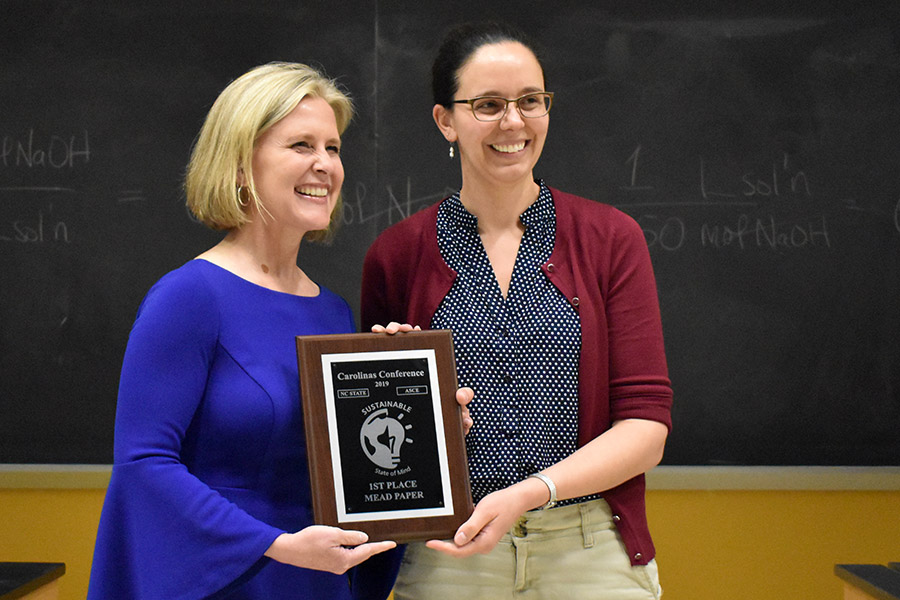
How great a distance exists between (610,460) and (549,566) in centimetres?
23

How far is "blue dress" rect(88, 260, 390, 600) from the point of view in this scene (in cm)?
138

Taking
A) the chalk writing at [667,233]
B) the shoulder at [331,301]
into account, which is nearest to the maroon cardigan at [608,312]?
the shoulder at [331,301]

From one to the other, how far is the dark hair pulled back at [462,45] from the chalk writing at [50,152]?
192 cm

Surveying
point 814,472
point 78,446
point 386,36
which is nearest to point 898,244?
point 814,472

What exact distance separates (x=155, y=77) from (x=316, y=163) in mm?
1831

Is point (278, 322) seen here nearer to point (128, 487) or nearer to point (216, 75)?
point (128, 487)

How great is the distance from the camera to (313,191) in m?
1.66

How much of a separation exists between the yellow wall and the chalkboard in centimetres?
15

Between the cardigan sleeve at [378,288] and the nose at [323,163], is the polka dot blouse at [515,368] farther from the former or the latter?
the nose at [323,163]

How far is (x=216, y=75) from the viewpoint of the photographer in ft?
10.5

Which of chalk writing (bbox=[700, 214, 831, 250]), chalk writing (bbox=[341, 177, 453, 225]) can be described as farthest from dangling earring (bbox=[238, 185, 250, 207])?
chalk writing (bbox=[700, 214, 831, 250])

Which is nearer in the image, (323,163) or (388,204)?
(323,163)

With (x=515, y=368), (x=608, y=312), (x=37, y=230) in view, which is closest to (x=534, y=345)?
(x=515, y=368)

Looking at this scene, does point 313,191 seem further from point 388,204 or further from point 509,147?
point 388,204
